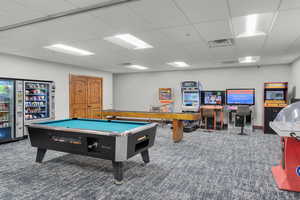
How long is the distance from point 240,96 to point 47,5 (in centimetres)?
699

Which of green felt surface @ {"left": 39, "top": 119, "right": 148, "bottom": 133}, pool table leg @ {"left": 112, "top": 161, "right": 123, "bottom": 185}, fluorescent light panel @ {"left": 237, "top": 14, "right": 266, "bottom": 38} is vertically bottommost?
pool table leg @ {"left": 112, "top": 161, "right": 123, "bottom": 185}

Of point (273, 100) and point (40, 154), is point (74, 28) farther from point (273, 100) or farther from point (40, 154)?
point (273, 100)

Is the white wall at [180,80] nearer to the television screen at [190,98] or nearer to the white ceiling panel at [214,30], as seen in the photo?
the television screen at [190,98]

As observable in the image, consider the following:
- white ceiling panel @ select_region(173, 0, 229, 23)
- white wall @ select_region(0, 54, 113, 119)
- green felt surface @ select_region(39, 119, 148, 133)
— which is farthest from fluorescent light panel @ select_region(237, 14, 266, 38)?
white wall @ select_region(0, 54, 113, 119)

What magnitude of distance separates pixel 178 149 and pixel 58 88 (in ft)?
16.2

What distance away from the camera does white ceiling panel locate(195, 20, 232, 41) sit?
3.12 m

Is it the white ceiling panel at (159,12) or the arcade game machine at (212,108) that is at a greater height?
the white ceiling panel at (159,12)

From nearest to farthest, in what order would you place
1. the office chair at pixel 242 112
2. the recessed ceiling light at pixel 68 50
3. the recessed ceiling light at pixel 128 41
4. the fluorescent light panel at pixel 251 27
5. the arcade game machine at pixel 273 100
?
1. the fluorescent light panel at pixel 251 27
2. the recessed ceiling light at pixel 128 41
3. the recessed ceiling light at pixel 68 50
4. the arcade game machine at pixel 273 100
5. the office chair at pixel 242 112

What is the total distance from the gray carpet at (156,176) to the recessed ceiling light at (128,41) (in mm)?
2568

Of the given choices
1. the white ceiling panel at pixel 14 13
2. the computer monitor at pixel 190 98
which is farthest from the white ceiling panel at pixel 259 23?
the computer monitor at pixel 190 98

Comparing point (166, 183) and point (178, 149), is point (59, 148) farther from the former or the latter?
point (178, 149)

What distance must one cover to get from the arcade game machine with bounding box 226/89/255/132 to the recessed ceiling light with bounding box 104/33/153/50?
14.4ft

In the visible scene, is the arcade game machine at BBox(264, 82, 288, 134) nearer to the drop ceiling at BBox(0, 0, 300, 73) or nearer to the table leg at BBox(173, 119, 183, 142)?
the drop ceiling at BBox(0, 0, 300, 73)

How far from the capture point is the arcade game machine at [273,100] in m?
6.43
